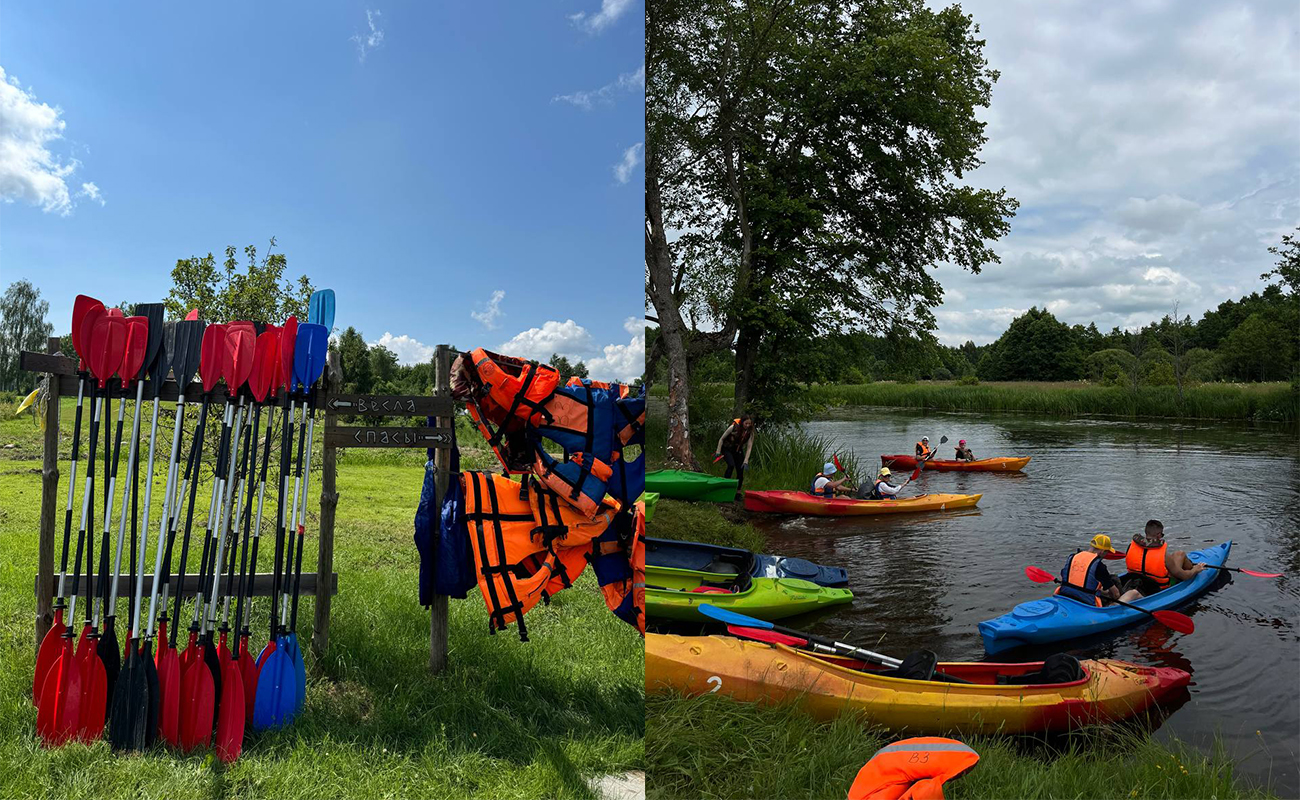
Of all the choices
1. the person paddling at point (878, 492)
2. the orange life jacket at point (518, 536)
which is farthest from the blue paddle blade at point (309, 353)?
→ the person paddling at point (878, 492)

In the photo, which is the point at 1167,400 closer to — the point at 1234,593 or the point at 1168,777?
the point at 1234,593

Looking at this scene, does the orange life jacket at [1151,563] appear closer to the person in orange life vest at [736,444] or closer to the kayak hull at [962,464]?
the person in orange life vest at [736,444]

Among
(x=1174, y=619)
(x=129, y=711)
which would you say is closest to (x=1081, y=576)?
(x=1174, y=619)

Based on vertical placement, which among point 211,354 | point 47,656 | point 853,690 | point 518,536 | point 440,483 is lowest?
point 853,690

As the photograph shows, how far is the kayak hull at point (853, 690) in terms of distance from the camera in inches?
136

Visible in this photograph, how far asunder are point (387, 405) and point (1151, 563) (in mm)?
6877

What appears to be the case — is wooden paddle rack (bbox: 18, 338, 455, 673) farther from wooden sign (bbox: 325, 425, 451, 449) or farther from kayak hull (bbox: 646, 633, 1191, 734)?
kayak hull (bbox: 646, 633, 1191, 734)

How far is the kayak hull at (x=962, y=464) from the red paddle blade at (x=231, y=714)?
12.8 m

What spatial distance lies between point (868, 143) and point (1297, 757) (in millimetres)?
8841

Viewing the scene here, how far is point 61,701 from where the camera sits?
275 centimetres

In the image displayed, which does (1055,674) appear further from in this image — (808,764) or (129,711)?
(129,711)

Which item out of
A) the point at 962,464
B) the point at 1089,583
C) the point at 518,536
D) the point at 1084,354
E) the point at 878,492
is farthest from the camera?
the point at 1084,354

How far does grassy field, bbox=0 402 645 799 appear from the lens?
248 cm

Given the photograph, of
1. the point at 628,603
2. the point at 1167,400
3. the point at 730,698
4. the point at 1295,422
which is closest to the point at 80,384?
the point at 628,603
